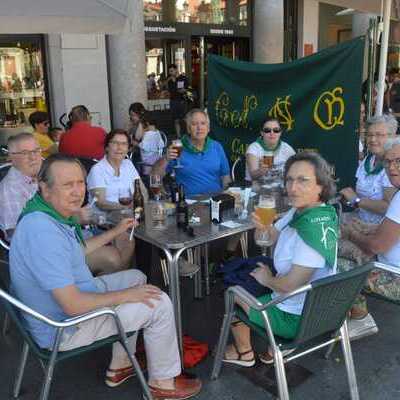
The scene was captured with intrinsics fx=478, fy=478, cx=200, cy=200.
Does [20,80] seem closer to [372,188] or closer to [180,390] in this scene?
[372,188]

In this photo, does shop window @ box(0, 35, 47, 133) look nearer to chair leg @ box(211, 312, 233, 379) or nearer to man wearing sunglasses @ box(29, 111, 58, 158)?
man wearing sunglasses @ box(29, 111, 58, 158)

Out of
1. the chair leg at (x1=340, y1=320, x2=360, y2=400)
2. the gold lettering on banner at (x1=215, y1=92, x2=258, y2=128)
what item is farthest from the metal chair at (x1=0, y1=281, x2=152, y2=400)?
the gold lettering on banner at (x1=215, y1=92, x2=258, y2=128)

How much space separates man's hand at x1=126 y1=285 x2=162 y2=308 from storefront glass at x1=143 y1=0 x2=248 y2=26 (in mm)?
Answer: 9035

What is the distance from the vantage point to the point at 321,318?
215cm

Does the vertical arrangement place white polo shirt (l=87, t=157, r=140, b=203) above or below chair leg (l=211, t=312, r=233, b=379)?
above

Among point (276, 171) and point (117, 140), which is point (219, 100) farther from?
point (117, 140)

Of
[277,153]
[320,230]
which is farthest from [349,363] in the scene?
[277,153]

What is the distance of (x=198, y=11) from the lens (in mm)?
11219

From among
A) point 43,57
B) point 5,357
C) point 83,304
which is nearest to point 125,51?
point 43,57

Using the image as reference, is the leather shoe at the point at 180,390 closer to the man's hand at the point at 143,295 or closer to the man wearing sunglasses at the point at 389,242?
the man's hand at the point at 143,295

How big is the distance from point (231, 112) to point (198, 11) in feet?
22.5

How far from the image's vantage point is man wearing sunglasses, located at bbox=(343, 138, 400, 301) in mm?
2445

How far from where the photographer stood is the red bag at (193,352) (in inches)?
110

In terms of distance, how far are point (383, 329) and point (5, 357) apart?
2416 millimetres
